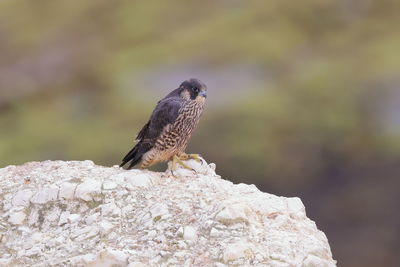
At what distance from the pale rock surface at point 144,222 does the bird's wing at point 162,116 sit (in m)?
0.86

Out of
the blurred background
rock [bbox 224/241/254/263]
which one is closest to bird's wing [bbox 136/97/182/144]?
rock [bbox 224/241/254/263]

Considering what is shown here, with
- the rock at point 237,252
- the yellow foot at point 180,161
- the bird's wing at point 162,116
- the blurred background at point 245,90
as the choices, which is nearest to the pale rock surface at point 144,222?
the rock at point 237,252

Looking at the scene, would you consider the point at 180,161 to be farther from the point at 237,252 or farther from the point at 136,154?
the point at 237,252

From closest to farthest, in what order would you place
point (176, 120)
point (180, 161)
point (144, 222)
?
point (144, 222) → point (180, 161) → point (176, 120)

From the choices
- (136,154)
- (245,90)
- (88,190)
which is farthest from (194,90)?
(245,90)

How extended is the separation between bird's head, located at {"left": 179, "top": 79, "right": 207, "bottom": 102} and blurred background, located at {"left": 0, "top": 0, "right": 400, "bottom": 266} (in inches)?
424

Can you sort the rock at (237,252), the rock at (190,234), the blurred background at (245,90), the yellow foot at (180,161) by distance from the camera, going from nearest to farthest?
the rock at (237,252), the rock at (190,234), the yellow foot at (180,161), the blurred background at (245,90)

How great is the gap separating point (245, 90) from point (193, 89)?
773 inches

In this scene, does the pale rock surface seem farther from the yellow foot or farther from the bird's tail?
the bird's tail

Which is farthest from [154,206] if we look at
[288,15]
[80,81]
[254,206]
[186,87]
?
[288,15]

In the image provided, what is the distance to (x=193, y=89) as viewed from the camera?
8.91 metres

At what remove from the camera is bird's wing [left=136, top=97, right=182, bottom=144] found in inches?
352

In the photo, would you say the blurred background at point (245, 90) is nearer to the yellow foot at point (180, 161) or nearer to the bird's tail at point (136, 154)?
the bird's tail at point (136, 154)

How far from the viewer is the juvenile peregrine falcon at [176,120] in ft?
29.3
